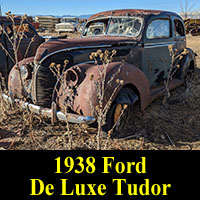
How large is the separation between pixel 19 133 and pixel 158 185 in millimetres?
2051

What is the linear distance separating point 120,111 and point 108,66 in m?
0.63

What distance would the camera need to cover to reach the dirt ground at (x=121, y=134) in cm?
301

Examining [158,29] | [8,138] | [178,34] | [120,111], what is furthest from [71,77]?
[178,34]

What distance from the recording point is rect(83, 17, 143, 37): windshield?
167 inches

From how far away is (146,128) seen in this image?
3.53 metres

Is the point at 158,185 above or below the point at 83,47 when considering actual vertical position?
below

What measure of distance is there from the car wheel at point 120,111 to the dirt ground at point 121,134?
0.15 meters

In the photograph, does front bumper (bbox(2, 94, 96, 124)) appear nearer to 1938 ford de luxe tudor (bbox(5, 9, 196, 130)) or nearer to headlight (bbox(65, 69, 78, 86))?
1938 ford de luxe tudor (bbox(5, 9, 196, 130))

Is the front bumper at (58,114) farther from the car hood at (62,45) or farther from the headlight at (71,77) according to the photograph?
the car hood at (62,45)

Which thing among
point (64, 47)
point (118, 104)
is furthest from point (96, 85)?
point (64, 47)

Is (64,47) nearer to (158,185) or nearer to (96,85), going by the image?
(96,85)

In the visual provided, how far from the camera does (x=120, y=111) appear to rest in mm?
3109

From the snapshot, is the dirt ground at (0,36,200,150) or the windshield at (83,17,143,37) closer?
the dirt ground at (0,36,200,150)

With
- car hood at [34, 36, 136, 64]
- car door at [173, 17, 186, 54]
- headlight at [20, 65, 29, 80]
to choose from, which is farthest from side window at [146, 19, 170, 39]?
headlight at [20, 65, 29, 80]
